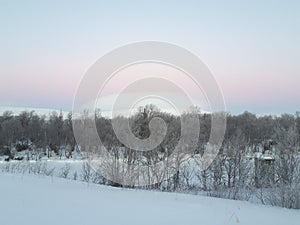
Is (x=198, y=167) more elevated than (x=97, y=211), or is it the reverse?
(x=198, y=167)

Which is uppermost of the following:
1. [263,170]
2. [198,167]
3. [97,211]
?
[263,170]

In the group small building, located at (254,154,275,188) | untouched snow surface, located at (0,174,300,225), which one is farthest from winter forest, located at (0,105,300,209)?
untouched snow surface, located at (0,174,300,225)

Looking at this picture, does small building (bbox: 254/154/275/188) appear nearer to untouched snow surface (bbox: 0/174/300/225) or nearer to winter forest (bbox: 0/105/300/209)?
winter forest (bbox: 0/105/300/209)

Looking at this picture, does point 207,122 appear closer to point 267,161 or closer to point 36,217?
point 267,161

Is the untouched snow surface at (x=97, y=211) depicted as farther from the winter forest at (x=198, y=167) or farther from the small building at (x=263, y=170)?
the small building at (x=263, y=170)

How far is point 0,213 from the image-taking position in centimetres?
659

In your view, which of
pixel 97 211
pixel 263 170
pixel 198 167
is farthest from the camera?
pixel 198 167

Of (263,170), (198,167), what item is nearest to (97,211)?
(263,170)

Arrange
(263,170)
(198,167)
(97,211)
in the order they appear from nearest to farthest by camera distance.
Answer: (97,211) → (263,170) → (198,167)

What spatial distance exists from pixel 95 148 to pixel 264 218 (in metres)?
20.3

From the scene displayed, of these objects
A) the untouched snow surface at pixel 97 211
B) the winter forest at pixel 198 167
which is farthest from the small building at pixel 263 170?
the untouched snow surface at pixel 97 211

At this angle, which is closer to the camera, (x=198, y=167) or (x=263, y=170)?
(x=263, y=170)

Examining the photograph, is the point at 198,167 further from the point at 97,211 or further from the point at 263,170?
the point at 97,211

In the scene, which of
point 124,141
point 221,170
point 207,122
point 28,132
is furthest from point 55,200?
point 28,132
